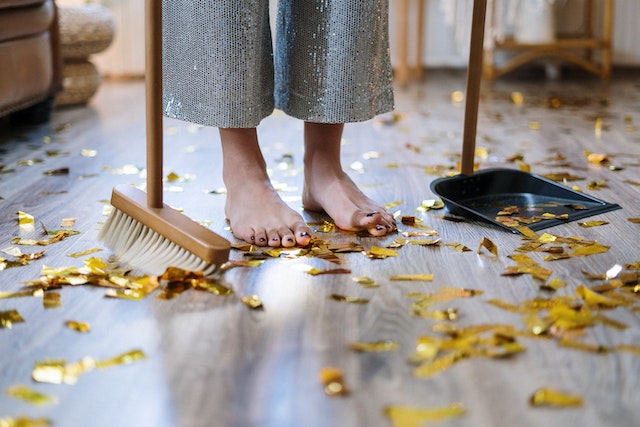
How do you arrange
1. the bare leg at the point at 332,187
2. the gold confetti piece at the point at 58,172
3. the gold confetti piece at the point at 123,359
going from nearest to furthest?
the gold confetti piece at the point at 123,359 < the bare leg at the point at 332,187 < the gold confetti piece at the point at 58,172

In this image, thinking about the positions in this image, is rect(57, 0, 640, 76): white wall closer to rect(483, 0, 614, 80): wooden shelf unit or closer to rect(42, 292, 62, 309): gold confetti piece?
rect(483, 0, 614, 80): wooden shelf unit

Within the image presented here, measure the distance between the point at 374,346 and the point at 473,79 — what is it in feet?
1.96

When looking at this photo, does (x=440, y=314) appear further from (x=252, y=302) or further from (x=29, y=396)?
(x=29, y=396)

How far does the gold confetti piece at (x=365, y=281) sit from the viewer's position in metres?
0.89

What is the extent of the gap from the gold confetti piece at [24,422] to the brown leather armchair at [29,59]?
4.28ft

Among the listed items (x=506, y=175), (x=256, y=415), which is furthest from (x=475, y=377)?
(x=506, y=175)

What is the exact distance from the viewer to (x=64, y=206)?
128cm

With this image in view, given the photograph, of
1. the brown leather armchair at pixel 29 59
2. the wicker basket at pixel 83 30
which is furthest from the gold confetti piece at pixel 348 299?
the wicker basket at pixel 83 30

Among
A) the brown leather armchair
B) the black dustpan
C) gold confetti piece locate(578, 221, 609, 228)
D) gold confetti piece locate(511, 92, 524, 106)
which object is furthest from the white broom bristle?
gold confetti piece locate(511, 92, 524, 106)

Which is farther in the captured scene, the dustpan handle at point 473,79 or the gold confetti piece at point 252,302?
the dustpan handle at point 473,79

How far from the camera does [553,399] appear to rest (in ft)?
2.08

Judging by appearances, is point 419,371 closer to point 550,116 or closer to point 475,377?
point 475,377

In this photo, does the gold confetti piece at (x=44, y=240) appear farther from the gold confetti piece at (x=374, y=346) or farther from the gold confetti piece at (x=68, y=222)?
the gold confetti piece at (x=374, y=346)

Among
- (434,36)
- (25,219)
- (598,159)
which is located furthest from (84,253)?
(434,36)
